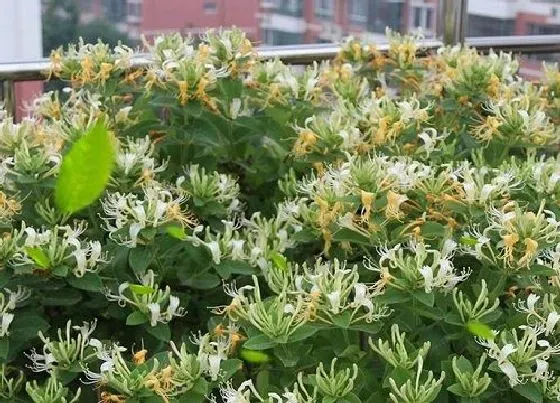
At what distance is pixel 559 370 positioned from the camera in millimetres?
1215

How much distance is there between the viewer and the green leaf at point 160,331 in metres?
1.31

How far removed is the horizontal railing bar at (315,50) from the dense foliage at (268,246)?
0.17m

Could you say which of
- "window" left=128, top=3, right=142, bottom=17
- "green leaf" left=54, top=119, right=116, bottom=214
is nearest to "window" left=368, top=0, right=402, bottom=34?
"window" left=128, top=3, right=142, bottom=17

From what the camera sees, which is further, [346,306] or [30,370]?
[30,370]

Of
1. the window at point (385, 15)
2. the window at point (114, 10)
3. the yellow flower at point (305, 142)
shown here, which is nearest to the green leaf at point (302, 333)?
the yellow flower at point (305, 142)

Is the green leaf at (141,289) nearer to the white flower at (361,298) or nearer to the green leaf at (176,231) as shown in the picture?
the green leaf at (176,231)

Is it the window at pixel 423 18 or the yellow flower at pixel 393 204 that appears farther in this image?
the window at pixel 423 18

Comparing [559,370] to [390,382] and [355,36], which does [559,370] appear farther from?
[355,36]

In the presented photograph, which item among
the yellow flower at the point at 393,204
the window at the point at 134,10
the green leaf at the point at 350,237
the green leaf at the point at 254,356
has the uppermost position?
the window at the point at 134,10

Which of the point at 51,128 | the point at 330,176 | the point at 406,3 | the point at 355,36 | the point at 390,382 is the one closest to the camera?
the point at 390,382

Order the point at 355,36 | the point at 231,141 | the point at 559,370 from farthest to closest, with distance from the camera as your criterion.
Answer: the point at 355,36, the point at 231,141, the point at 559,370

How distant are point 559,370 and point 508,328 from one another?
0.09m

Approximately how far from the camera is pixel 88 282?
133cm

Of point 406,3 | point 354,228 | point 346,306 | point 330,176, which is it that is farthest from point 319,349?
point 406,3
